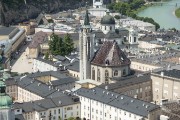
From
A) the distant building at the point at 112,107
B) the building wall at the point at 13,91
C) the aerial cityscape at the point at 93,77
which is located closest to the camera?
the distant building at the point at 112,107

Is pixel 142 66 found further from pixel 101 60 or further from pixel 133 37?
pixel 133 37

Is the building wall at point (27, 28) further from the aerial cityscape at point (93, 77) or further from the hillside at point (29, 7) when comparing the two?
the hillside at point (29, 7)

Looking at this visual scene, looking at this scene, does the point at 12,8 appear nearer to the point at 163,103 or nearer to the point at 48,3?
the point at 48,3

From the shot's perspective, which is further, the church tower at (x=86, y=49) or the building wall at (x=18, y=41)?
the building wall at (x=18, y=41)

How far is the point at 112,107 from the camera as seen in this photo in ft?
104

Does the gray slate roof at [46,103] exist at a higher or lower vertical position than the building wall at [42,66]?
higher

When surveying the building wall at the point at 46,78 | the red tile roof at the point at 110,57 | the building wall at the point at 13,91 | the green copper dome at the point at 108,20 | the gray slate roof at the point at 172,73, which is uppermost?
the green copper dome at the point at 108,20

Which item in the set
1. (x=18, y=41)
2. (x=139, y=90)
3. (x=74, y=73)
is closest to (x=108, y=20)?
(x=18, y=41)

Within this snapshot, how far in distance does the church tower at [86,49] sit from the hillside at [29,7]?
5109cm

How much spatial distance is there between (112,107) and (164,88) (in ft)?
24.8

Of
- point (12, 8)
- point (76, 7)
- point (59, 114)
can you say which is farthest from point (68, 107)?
point (76, 7)

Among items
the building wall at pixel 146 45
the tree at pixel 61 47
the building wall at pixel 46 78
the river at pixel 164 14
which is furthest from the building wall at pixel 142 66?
the river at pixel 164 14

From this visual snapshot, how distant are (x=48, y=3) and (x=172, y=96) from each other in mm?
77631

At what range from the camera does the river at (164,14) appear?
9406 cm
